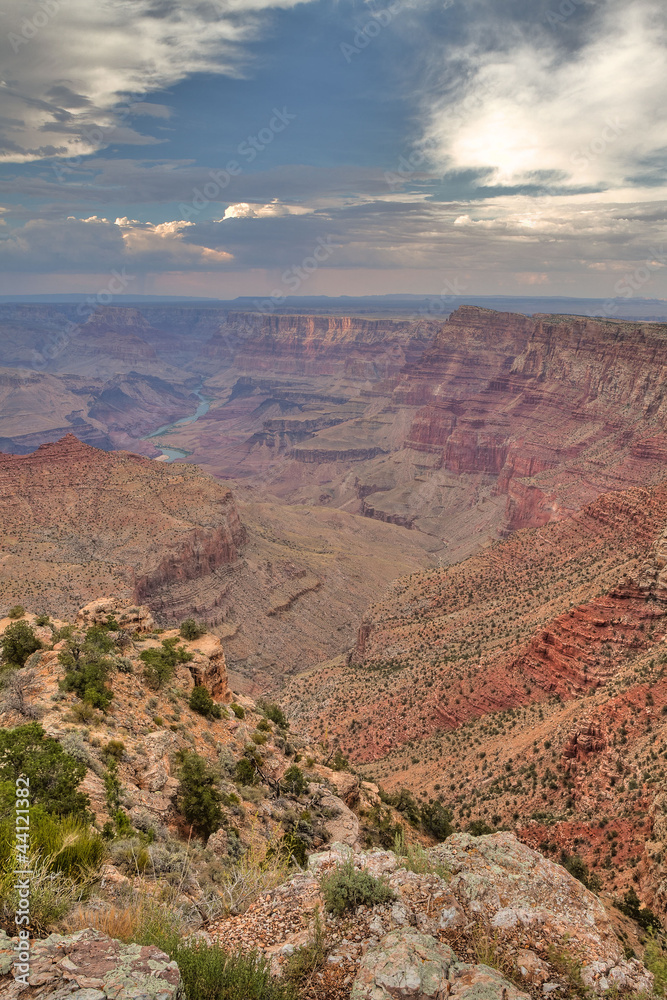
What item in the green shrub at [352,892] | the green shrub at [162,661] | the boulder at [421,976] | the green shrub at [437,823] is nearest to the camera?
the boulder at [421,976]

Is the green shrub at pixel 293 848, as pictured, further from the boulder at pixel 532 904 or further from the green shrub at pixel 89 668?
the green shrub at pixel 89 668

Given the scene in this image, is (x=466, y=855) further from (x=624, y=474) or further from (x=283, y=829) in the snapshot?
(x=624, y=474)

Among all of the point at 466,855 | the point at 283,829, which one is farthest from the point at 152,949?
the point at 283,829

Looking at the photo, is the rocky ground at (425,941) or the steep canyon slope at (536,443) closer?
the rocky ground at (425,941)

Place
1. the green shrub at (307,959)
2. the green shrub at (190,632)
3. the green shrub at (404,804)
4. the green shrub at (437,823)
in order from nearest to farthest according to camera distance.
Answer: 1. the green shrub at (307,959)
2. the green shrub at (437,823)
3. the green shrub at (404,804)
4. the green shrub at (190,632)

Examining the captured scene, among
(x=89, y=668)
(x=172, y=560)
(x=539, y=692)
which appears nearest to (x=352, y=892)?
(x=89, y=668)

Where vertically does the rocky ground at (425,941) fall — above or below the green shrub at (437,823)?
above

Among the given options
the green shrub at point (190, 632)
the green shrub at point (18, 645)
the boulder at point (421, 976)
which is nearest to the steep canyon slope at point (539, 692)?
the boulder at point (421, 976)

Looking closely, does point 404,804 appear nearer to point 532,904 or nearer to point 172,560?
point 532,904
